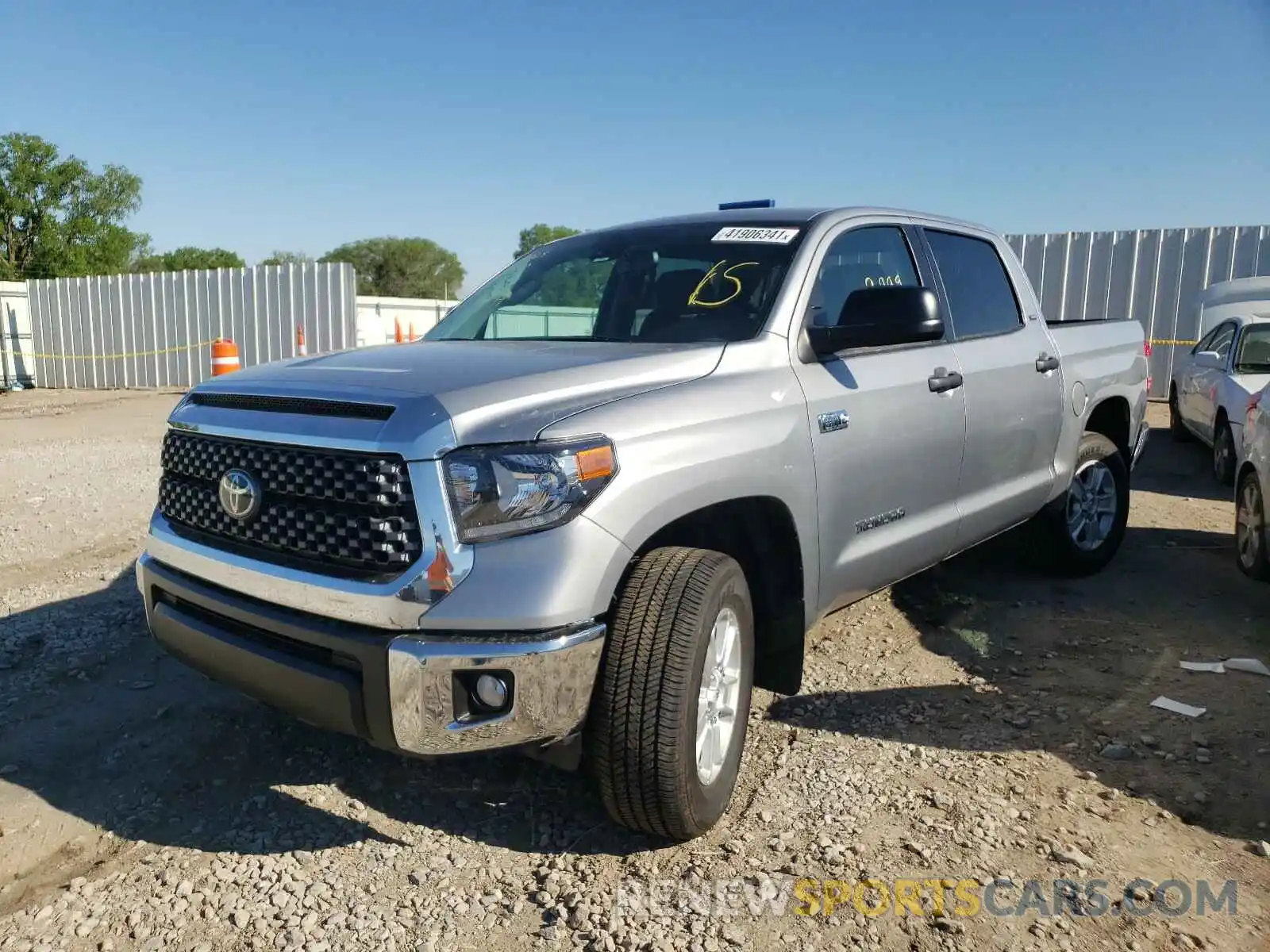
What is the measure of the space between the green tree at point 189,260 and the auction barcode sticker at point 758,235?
6403 cm

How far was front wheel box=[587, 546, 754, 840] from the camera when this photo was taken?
8.05ft

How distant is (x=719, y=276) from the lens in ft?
11.3

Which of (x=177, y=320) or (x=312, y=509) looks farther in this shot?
(x=177, y=320)

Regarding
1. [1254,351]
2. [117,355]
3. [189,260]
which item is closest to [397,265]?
[189,260]

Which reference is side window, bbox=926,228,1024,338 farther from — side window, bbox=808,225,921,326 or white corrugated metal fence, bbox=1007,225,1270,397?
white corrugated metal fence, bbox=1007,225,1270,397

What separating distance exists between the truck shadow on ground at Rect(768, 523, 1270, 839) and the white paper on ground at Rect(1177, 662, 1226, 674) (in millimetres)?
50

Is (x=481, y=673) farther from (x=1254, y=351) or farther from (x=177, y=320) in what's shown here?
(x=177, y=320)

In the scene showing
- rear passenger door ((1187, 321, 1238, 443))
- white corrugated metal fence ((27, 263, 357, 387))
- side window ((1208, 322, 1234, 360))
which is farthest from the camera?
white corrugated metal fence ((27, 263, 357, 387))

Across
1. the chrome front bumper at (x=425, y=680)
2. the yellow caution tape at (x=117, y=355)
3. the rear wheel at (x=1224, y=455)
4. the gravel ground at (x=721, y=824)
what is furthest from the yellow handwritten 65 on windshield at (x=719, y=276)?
the yellow caution tape at (x=117, y=355)

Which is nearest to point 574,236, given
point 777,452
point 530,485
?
point 777,452

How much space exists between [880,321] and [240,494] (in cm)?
204

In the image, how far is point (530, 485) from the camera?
2326mm

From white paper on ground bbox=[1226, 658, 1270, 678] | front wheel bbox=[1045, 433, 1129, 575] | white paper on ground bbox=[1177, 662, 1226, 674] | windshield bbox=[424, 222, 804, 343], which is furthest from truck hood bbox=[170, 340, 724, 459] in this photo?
front wheel bbox=[1045, 433, 1129, 575]

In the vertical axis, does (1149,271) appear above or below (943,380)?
above
